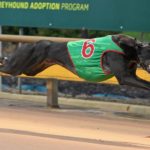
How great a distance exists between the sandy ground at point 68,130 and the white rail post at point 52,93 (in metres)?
0.20

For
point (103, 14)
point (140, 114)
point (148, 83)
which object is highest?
point (103, 14)

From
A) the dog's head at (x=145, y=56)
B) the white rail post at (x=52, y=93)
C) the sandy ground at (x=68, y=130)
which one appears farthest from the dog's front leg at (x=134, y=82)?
the white rail post at (x=52, y=93)

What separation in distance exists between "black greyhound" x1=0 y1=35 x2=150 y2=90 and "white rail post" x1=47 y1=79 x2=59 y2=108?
2.19ft

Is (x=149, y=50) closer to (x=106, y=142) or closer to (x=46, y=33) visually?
(x=106, y=142)

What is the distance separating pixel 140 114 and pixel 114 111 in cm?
52

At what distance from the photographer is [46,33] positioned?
14.8 metres

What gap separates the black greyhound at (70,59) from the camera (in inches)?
344

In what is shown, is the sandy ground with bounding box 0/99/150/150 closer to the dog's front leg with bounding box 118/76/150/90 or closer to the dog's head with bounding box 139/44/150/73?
the dog's front leg with bounding box 118/76/150/90

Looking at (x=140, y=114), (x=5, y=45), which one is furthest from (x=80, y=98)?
(x=5, y=45)

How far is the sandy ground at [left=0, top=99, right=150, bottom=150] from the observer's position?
7.44m

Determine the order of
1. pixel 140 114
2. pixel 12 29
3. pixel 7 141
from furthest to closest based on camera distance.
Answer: pixel 12 29 → pixel 140 114 → pixel 7 141

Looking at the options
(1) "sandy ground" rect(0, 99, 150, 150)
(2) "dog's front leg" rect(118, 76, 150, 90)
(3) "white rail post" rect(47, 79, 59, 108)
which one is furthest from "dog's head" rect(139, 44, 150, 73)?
(3) "white rail post" rect(47, 79, 59, 108)

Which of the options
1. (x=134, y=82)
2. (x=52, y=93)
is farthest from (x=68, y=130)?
(x=52, y=93)

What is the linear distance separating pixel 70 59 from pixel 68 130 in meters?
1.46
